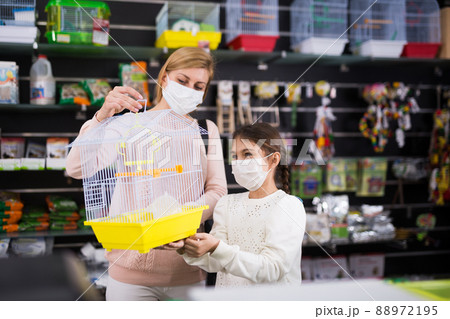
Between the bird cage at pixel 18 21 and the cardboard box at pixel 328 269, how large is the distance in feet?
4.88

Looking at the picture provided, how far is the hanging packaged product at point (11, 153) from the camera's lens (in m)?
1.41

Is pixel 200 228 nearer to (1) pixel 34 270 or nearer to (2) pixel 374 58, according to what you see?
(1) pixel 34 270

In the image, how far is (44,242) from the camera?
5.75 ft

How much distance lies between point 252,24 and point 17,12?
1.34 meters

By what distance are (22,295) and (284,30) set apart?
6.83 ft

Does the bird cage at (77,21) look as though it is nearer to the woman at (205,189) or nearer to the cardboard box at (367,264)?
the woman at (205,189)

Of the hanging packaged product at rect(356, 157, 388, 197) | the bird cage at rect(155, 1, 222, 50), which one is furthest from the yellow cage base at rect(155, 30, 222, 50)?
the hanging packaged product at rect(356, 157, 388, 197)

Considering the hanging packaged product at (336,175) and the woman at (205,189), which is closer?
the woman at (205,189)

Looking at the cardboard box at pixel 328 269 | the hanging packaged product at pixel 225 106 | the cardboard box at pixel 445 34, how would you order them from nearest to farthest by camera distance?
the hanging packaged product at pixel 225 106, the cardboard box at pixel 328 269, the cardboard box at pixel 445 34

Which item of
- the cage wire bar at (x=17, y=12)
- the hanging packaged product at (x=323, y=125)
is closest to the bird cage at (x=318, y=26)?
the hanging packaged product at (x=323, y=125)

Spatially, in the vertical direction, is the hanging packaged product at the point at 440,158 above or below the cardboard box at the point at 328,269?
above

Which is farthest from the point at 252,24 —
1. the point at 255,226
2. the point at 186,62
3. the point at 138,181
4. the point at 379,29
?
the point at 138,181

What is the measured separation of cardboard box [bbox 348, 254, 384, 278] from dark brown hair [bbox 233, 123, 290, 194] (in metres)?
1.41
